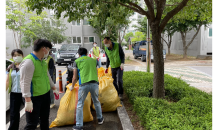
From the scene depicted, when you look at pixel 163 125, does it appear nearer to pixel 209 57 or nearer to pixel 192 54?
pixel 209 57

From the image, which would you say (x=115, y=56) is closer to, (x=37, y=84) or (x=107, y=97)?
(x=107, y=97)

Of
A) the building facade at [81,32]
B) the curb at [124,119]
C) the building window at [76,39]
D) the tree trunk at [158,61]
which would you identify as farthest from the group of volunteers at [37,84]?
the building window at [76,39]

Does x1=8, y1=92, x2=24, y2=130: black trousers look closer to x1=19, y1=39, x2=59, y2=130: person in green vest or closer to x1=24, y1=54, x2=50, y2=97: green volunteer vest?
x1=19, y1=39, x2=59, y2=130: person in green vest

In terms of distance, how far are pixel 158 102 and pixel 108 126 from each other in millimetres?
1161

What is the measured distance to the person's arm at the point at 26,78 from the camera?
2.22 m

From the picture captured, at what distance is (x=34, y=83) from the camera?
238cm

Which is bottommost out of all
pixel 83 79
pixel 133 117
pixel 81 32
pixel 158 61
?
pixel 133 117

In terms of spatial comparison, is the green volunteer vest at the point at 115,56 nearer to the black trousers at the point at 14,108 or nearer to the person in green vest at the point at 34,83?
the person in green vest at the point at 34,83

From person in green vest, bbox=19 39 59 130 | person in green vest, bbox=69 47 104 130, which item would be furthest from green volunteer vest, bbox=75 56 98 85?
person in green vest, bbox=19 39 59 130

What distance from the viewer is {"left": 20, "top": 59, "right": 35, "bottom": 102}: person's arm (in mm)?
2217

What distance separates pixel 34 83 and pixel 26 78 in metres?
0.18

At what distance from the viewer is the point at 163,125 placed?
2.40 m

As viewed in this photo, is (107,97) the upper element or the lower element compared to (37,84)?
lower

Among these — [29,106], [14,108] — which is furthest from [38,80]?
[14,108]
